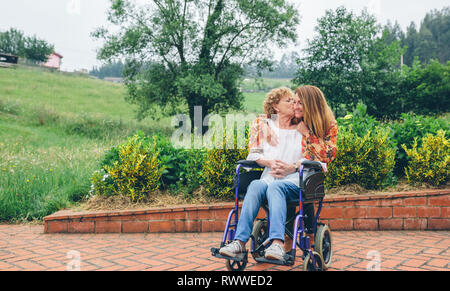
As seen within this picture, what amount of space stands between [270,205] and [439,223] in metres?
2.69

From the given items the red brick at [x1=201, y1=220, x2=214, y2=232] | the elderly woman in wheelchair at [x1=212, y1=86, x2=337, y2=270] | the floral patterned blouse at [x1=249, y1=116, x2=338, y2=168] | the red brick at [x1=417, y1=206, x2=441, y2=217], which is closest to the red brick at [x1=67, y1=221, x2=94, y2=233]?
the red brick at [x1=201, y1=220, x2=214, y2=232]

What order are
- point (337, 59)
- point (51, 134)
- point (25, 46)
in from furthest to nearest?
point (25, 46) → point (337, 59) → point (51, 134)

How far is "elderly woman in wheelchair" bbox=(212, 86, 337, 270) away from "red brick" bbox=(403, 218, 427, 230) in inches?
70.0

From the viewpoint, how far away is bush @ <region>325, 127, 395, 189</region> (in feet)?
14.2

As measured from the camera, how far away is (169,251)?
3336 millimetres

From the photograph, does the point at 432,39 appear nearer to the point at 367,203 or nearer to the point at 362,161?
the point at 362,161

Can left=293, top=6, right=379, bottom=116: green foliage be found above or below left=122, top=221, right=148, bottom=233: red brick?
above

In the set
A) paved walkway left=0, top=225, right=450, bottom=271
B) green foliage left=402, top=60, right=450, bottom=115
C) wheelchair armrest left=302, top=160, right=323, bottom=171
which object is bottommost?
paved walkway left=0, top=225, right=450, bottom=271

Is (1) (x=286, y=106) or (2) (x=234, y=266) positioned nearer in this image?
(2) (x=234, y=266)

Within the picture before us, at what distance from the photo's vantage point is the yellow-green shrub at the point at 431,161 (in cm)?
435

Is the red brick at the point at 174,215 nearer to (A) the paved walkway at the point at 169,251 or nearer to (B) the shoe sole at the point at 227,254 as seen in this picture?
(A) the paved walkway at the point at 169,251

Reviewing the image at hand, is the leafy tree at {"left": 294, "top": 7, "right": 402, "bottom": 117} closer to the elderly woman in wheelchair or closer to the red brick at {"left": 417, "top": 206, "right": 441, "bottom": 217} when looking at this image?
the red brick at {"left": 417, "top": 206, "right": 441, "bottom": 217}

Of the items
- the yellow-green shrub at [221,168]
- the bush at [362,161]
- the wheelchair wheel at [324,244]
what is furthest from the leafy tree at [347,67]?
the wheelchair wheel at [324,244]

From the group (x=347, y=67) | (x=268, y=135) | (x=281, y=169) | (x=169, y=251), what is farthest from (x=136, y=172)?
(x=347, y=67)
